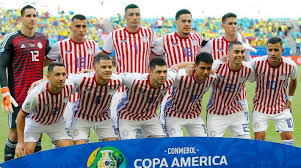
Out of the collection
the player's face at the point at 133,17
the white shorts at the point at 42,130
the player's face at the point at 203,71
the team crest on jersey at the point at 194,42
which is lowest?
the white shorts at the point at 42,130

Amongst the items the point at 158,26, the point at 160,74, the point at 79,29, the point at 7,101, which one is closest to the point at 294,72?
the point at 160,74

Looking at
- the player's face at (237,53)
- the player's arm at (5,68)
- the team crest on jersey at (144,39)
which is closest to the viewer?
the player's arm at (5,68)

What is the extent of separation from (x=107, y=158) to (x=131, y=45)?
2.64 meters

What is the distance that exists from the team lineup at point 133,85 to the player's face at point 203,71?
1cm

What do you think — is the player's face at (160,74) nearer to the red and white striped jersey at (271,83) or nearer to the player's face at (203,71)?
the player's face at (203,71)

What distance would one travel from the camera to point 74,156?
4922 mm

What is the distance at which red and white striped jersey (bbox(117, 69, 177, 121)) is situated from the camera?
6363 mm

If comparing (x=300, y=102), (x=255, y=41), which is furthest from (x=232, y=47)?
(x=255, y=41)

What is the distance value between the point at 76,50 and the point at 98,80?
1.03 m

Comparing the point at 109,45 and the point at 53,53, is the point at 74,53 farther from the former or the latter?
the point at 109,45

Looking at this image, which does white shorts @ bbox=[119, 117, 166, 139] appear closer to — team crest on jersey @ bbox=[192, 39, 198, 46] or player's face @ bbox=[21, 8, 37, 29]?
team crest on jersey @ bbox=[192, 39, 198, 46]

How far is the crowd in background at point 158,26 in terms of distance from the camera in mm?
34781

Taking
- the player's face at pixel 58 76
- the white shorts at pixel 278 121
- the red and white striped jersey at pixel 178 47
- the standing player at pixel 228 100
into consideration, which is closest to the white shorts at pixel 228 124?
the standing player at pixel 228 100

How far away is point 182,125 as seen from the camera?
273 inches
